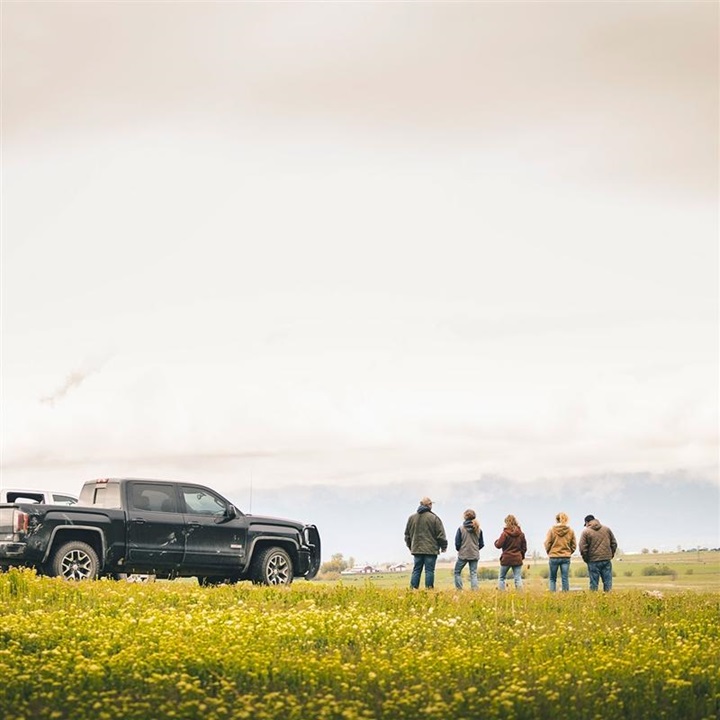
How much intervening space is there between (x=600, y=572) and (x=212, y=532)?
8.76 m

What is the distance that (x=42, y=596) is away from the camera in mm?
20672

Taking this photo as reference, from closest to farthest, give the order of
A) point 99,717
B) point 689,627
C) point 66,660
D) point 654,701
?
point 99,717
point 654,701
point 66,660
point 689,627

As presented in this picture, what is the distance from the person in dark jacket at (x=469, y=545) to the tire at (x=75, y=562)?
8.20 meters

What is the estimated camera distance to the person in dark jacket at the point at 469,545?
28.0 meters

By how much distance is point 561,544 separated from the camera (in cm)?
2775

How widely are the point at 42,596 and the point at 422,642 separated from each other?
6992 millimetres

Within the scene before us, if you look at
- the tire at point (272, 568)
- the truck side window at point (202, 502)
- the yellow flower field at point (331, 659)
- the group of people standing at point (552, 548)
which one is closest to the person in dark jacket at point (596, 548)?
the group of people standing at point (552, 548)

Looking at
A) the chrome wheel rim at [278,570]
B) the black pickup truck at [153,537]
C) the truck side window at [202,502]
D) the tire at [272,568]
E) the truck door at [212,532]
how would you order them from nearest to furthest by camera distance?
the black pickup truck at [153,537], the truck door at [212,532], the truck side window at [202,502], the tire at [272,568], the chrome wheel rim at [278,570]

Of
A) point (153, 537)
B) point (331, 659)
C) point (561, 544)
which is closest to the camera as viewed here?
point (331, 659)

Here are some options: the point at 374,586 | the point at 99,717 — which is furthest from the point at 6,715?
the point at 374,586

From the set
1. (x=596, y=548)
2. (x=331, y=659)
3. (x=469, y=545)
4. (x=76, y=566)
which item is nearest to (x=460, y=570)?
(x=469, y=545)

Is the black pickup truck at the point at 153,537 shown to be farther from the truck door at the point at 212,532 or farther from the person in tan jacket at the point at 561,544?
the person in tan jacket at the point at 561,544

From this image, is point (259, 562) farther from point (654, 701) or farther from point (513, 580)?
point (654, 701)

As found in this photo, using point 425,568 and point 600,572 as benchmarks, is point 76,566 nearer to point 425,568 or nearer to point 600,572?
point 425,568
